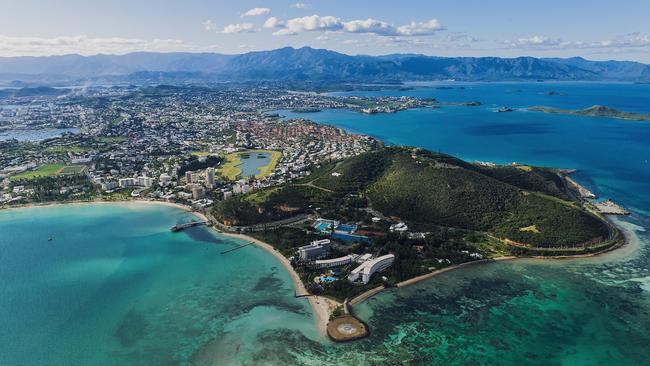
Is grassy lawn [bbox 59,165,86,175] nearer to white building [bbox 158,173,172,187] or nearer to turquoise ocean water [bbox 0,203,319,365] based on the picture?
white building [bbox 158,173,172,187]

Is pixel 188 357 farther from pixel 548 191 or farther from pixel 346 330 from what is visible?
pixel 548 191

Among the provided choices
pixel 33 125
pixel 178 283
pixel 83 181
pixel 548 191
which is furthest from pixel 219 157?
pixel 33 125

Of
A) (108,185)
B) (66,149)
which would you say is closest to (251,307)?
(108,185)

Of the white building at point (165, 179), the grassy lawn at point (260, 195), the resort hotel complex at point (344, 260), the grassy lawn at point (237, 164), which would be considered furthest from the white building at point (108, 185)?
the resort hotel complex at point (344, 260)

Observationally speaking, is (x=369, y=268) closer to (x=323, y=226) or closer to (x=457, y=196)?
(x=323, y=226)

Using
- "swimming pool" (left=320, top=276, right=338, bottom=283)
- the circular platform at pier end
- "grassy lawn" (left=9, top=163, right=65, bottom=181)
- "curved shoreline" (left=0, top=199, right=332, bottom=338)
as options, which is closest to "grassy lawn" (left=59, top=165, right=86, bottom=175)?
"grassy lawn" (left=9, top=163, right=65, bottom=181)

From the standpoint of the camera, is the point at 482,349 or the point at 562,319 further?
the point at 562,319
